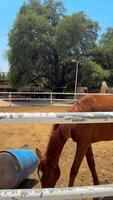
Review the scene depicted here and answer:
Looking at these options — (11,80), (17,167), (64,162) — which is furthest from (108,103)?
(11,80)

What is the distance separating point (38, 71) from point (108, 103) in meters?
36.5

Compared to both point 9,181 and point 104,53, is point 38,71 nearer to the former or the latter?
point 104,53

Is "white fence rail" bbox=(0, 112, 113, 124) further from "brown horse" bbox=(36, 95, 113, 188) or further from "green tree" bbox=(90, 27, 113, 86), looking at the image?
"green tree" bbox=(90, 27, 113, 86)

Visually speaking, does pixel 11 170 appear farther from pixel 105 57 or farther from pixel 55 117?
pixel 105 57

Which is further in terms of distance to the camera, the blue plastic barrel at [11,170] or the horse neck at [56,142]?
the blue plastic barrel at [11,170]

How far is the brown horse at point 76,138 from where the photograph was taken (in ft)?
14.1

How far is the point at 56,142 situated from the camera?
445 cm

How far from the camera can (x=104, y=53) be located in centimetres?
4300

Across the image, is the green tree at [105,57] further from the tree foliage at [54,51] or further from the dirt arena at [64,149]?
the dirt arena at [64,149]

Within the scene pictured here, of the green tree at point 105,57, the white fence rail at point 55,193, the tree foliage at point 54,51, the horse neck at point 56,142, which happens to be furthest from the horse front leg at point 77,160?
the green tree at point 105,57

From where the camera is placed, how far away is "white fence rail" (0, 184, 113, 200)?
2.00 m

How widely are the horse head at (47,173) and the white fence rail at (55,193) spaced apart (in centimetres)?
216

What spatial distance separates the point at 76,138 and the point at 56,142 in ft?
1.13

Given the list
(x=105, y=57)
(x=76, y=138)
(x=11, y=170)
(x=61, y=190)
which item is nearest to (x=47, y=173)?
(x=76, y=138)
